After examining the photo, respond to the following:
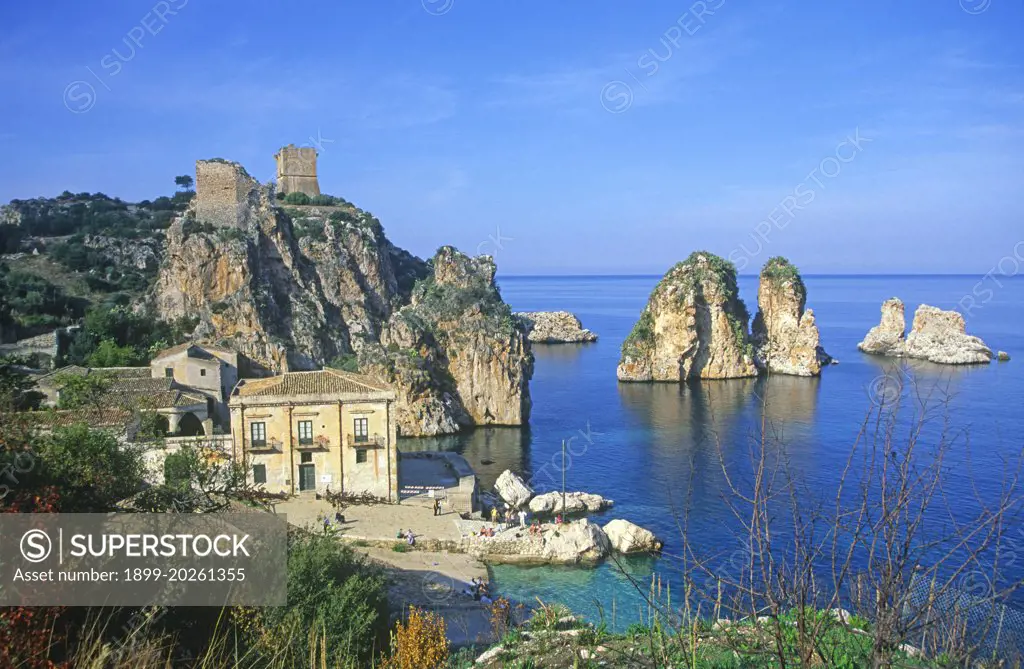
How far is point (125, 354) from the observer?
42.0 m

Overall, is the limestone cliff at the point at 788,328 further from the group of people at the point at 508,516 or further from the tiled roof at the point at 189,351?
the tiled roof at the point at 189,351

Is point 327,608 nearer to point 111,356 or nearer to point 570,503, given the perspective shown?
point 570,503

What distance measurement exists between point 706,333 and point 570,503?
1850 inches

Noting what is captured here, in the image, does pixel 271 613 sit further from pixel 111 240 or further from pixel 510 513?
pixel 111 240

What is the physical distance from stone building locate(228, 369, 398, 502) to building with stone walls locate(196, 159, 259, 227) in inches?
1524

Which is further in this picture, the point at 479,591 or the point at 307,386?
the point at 307,386

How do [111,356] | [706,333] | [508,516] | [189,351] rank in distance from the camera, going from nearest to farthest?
[508,516] < [189,351] < [111,356] < [706,333]

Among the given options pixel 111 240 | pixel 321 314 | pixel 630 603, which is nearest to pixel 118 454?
pixel 630 603

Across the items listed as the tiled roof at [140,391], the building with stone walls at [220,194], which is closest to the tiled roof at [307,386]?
the tiled roof at [140,391]

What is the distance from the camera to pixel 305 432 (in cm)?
2750

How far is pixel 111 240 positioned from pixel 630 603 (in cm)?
6057

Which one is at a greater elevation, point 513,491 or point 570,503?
point 513,491

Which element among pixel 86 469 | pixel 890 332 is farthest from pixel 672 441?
pixel 890 332

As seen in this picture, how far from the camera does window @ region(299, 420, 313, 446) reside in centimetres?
2744
